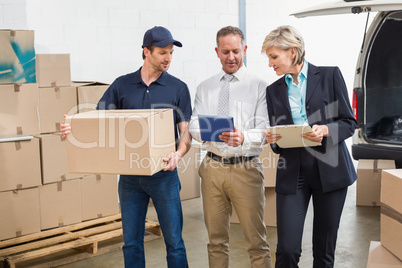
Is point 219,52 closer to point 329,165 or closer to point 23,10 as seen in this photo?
point 329,165

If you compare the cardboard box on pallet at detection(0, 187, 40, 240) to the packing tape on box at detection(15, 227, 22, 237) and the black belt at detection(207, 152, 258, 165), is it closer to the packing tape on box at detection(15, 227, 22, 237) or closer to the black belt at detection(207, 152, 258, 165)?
the packing tape on box at detection(15, 227, 22, 237)

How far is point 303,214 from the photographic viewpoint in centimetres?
233

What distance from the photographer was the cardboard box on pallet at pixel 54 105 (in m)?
3.54

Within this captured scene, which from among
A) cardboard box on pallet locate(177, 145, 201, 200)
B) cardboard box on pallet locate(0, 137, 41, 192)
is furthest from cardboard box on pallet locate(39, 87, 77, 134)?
cardboard box on pallet locate(177, 145, 201, 200)

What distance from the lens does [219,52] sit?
2617 mm

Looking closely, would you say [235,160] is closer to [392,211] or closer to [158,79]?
[158,79]

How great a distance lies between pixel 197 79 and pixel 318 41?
2528 millimetres

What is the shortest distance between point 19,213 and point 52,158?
1.41 feet

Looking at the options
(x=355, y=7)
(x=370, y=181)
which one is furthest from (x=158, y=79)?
(x=370, y=181)

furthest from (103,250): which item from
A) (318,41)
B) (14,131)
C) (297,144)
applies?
(318,41)

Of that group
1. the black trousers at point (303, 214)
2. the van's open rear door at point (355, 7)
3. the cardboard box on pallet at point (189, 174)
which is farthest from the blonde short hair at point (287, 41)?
the cardboard box on pallet at point (189, 174)

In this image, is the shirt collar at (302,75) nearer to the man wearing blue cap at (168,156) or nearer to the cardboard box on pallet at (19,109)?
the man wearing blue cap at (168,156)

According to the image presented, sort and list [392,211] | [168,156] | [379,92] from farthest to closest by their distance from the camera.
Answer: [379,92], [168,156], [392,211]

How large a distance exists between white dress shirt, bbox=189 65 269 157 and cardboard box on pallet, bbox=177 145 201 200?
84.6 inches
